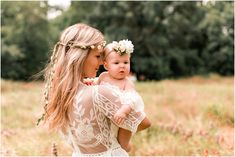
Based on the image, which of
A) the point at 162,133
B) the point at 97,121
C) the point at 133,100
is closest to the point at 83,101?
the point at 97,121

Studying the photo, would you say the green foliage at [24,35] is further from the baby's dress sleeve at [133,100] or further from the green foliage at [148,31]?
the baby's dress sleeve at [133,100]

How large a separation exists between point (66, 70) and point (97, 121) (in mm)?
345

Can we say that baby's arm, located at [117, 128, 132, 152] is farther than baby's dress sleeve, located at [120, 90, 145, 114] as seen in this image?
Yes

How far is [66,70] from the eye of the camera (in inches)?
107

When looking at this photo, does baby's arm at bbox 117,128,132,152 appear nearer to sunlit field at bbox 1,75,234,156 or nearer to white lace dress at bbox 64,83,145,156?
white lace dress at bbox 64,83,145,156

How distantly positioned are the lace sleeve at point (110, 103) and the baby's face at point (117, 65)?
130 millimetres

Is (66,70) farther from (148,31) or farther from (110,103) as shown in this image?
(148,31)

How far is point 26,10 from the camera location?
26422 mm

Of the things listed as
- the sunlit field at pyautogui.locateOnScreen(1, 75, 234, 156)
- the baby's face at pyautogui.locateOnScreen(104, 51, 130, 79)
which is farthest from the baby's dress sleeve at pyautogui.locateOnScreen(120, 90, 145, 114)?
the sunlit field at pyautogui.locateOnScreen(1, 75, 234, 156)

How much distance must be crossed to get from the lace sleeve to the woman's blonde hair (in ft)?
0.46

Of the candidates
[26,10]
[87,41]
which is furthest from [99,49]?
[26,10]

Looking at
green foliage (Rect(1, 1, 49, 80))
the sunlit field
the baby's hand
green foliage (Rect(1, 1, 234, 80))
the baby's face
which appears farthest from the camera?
green foliage (Rect(1, 1, 234, 80))

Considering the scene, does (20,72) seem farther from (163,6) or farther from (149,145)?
(149,145)

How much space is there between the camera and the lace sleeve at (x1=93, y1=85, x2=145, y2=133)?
2.67 metres
